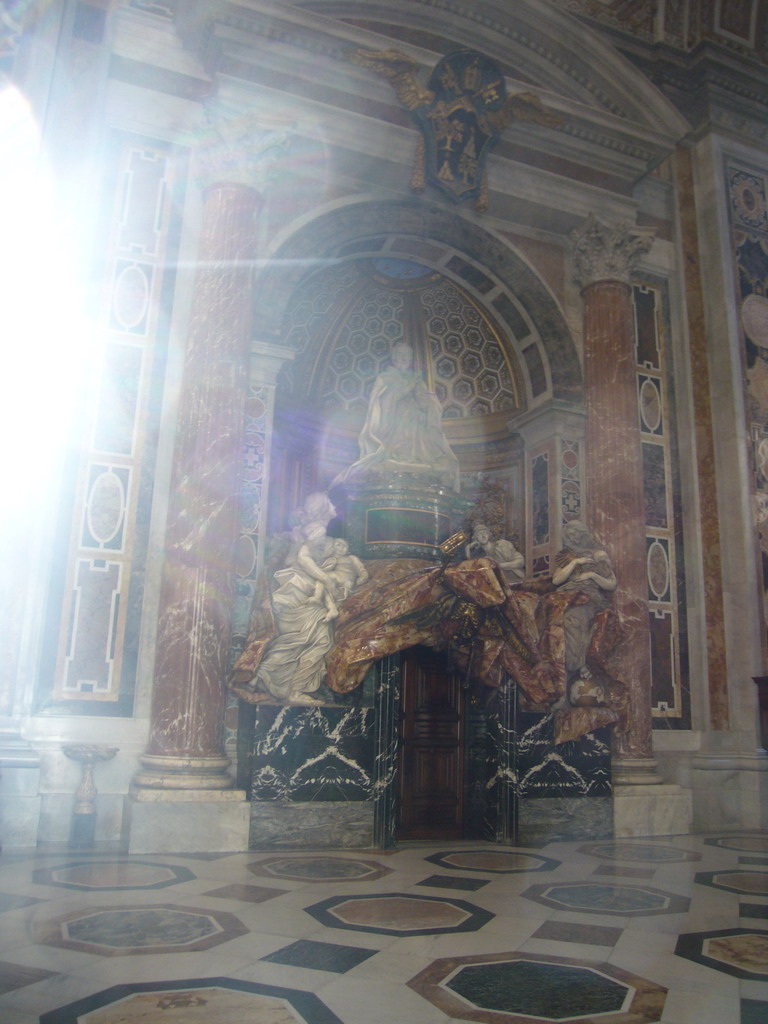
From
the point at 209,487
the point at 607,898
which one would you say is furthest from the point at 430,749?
the point at 209,487

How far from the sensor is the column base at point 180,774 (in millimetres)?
6203

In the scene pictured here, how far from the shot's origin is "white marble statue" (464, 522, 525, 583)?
7977 mm

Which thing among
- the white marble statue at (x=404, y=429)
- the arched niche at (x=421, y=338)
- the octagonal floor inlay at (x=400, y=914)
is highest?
the arched niche at (x=421, y=338)

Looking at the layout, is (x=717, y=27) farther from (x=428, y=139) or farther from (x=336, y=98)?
(x=336, y=98)

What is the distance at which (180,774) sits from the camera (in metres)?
6.26

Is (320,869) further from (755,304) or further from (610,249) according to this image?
(755,304)

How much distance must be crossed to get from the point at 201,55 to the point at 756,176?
6942 millimetres

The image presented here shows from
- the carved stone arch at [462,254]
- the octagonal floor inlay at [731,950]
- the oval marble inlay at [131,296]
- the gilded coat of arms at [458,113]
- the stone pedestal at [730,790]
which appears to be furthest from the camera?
the carved stone arch at [462,254]

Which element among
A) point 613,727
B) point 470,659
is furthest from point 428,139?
point 613,727

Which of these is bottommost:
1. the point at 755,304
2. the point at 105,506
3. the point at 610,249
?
the point at 105,506

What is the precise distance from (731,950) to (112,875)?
347 cm

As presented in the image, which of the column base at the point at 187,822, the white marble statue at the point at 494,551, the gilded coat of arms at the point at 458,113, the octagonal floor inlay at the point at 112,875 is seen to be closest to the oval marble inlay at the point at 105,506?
the column base at the point at 187,822

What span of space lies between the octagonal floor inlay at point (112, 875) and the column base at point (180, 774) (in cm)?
65

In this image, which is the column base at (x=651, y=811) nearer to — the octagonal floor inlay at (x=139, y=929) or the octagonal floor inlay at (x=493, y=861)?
the octagonal floor inlay at (x=493, y=861)
